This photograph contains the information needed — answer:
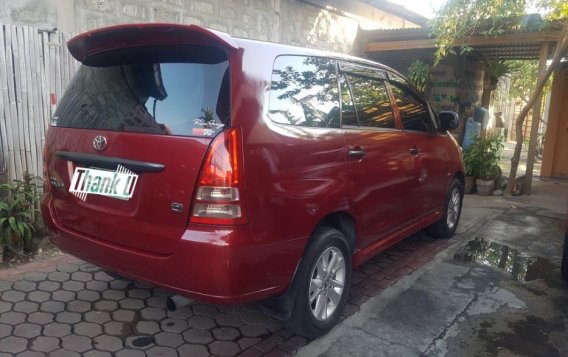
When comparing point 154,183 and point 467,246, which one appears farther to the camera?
point 467,246

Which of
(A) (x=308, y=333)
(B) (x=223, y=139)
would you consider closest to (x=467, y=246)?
(A) (x=308, y=333)

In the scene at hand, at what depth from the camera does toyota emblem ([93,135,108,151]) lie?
97.7 inches

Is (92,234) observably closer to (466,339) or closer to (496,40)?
(466,339)

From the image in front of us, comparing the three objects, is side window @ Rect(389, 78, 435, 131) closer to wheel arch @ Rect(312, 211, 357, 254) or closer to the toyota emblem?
wheel arch @ Rect(312, 211, 357, 254)

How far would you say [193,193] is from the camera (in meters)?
2.20

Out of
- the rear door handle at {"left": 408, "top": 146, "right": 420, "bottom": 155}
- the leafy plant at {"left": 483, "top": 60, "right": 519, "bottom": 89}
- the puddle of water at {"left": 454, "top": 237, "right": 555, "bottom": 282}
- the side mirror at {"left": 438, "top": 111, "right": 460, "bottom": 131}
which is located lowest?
the puddle of water at {"left": 454, "top": 237, "right": 555, "bottom": 282}

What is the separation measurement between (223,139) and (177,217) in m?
0.46

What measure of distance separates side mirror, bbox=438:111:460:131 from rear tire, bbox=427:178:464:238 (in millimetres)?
691

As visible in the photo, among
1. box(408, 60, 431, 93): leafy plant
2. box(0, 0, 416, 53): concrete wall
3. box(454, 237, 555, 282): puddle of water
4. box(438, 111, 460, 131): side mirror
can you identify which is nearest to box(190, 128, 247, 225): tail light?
box(438, 111, 460, 131): side mirror

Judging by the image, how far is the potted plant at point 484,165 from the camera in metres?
7.86

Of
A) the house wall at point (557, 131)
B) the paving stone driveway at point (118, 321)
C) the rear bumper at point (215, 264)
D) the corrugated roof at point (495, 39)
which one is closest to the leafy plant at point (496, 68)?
the corrugated roof at point (495, 39)

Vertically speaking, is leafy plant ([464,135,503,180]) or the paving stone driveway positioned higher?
leafy plant ([464,135,503,180])

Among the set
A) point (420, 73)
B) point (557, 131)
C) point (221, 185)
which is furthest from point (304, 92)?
point (557, 131)

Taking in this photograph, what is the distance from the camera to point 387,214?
3.55 metres
